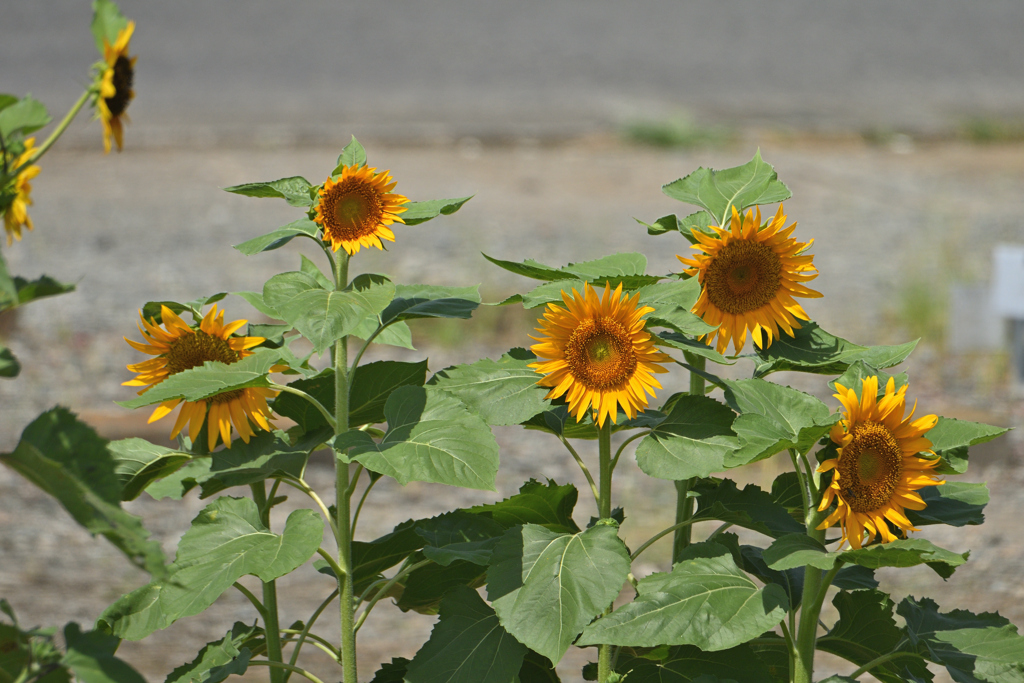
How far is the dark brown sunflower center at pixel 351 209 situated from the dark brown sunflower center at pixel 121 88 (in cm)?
32

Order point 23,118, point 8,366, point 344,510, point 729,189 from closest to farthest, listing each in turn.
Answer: point 8,366 → point 23,118 → point 344,510 → point 729,189

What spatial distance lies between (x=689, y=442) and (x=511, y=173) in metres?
7.48

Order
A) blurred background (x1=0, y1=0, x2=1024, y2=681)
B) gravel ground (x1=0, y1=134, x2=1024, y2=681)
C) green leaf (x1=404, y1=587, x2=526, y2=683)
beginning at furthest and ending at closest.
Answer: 1. blurred background (x1=0, y1=0, x2=1024, y2=681)
2. gravel ground (x1=0, y1=134, x2=1024, y2=681)
3. green leaf (x1=404, y1=587, x2=526, y2=683)

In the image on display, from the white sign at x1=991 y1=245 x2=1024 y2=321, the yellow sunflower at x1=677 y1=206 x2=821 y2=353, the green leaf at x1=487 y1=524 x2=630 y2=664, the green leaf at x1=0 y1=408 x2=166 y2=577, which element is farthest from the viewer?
the white sign at x1=991 y1=245 x2=1024 y2=321

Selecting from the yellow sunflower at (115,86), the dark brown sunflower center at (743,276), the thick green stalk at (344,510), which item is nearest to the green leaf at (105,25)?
the yellow sunflower at (115,86)

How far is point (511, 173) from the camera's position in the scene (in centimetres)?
881

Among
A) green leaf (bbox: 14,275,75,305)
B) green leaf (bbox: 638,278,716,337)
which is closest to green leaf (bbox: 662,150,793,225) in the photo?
green leaf (bbox: 638,278,716,337)

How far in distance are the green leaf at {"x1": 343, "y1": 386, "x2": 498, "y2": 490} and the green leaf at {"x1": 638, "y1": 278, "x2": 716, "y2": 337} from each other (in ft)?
0.96

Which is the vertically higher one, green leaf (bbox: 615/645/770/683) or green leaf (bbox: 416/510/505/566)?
green leaf (bbox: 416/510/505/566)

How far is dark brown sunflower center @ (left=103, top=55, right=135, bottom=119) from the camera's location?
1459 millimetres

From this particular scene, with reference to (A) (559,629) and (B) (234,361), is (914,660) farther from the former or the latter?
(B) (234,361)

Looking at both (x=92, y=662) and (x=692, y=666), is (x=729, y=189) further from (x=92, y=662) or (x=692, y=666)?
(x=92, y=662)

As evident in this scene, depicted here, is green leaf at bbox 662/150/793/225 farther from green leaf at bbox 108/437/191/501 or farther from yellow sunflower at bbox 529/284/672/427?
green leaf at bbox 108/437/191/501

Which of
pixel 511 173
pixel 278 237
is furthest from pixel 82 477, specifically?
pixel 511 173
